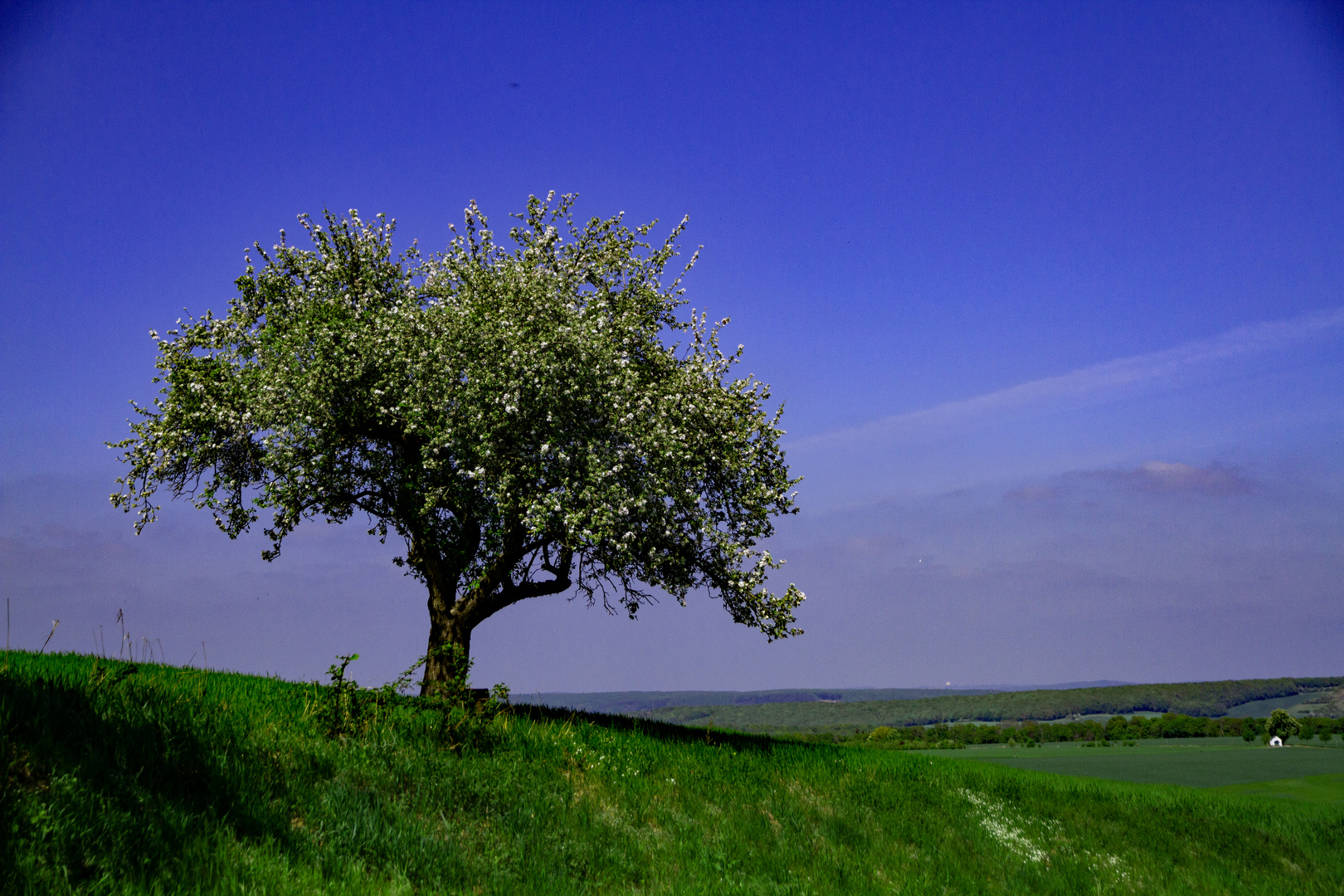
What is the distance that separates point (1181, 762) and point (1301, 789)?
981cm

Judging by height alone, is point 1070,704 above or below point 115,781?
below

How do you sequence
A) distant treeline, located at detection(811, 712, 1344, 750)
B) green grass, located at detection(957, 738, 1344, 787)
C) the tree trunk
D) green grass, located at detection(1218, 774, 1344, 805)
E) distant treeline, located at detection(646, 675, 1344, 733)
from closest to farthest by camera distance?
the tree trunk, green grass, located at detection(1218, 774, 1344, 805), green grass, located at detection(957, 738, 1344, 787), distant treeline, located at detection(811, 712, 1344, 750), distant treeline, located at detection(646, 675, 1344, 733)

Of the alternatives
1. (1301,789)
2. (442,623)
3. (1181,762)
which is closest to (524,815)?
(442,623)

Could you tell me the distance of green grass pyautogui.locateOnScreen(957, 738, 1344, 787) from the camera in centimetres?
3403

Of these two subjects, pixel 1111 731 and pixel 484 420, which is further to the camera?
pixel 1111 731

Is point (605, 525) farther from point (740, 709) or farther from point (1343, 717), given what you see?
point (740, 709)

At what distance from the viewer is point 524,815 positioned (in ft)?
42.1

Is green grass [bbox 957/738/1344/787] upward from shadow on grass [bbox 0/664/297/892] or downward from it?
downward

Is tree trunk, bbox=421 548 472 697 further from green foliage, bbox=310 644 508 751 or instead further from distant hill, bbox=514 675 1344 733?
distant hill, bbox=514 675 1344 733

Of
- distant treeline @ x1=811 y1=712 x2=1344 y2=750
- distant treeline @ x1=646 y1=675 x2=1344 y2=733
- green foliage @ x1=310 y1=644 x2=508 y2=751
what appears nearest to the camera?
green foliage @ x1=310 y1=644 x2=508 y2=751

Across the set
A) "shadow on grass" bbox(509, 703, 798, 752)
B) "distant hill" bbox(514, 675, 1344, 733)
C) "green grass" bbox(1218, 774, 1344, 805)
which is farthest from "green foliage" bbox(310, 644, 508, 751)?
"distant hill" bbox(514, 675, 1344, 733)

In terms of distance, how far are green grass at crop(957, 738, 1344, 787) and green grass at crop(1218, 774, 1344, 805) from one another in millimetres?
746

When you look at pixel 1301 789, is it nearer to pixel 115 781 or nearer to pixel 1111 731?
pixel 1111 731

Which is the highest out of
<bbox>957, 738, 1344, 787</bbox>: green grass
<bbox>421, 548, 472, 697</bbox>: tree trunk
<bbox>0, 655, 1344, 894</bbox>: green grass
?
<bbox>421, 548, 472, 697</bbox>: tree trunk
